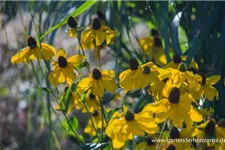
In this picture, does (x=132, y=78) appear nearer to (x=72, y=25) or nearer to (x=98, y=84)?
(x=98, y=84)

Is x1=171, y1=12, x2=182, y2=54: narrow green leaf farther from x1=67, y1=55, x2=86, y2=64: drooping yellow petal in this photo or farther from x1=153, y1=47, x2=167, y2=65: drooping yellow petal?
x1=67, y1=55, x2=86, y2=64: drooping yellow petal

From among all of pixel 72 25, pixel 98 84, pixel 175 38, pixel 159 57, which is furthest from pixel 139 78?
pixel 159 57

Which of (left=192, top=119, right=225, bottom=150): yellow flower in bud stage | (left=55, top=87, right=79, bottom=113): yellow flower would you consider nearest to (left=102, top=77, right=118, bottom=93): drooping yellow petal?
(left=55, top=87, right=79, bottom=113): yellow flower

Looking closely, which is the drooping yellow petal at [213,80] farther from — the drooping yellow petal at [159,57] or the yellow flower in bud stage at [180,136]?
the drooping yellow petal at [159,57]

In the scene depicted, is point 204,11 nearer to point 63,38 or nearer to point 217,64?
point 217,64

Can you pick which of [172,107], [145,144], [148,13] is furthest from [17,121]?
[172,107]
